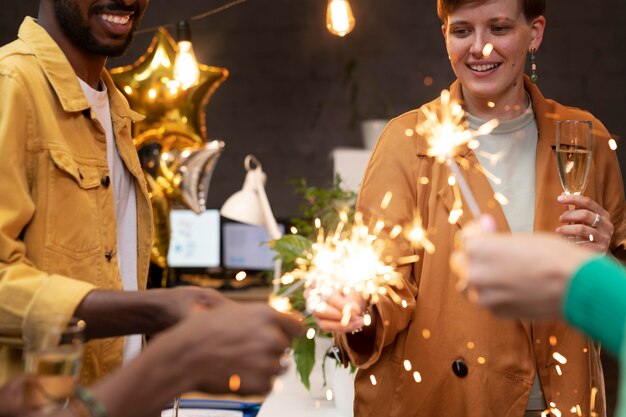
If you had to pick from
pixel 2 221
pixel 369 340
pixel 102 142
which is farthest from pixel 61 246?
pixel 369 340

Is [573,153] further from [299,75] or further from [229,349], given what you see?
[299,75]

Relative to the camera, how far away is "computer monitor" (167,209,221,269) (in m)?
6.42

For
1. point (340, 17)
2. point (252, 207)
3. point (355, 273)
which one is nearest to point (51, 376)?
point (355, 273)

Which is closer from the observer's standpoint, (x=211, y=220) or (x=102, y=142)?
(x=102, y=142)

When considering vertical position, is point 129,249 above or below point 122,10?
below

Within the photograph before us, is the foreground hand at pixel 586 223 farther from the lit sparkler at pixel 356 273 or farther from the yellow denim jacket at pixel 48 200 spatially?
the yellow denim jacket at pixel 48 200

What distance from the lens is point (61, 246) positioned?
5.66ft

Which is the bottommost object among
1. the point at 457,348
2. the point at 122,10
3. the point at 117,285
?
the point at 457,348

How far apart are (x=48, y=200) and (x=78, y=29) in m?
0.38

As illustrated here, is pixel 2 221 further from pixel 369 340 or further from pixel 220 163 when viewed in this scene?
pixel 220 163

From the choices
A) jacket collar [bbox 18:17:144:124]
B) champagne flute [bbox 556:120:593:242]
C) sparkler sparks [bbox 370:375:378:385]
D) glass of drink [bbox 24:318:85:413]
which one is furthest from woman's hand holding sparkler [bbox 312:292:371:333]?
glass of drink [bbox 24:318:85:413]

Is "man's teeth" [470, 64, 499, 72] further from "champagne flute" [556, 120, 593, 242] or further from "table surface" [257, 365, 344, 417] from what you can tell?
"table surface" [257, 365, 344, 417]

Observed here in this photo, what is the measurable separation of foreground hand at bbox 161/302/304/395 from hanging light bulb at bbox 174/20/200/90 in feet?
8.15

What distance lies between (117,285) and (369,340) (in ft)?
A: 1.88
